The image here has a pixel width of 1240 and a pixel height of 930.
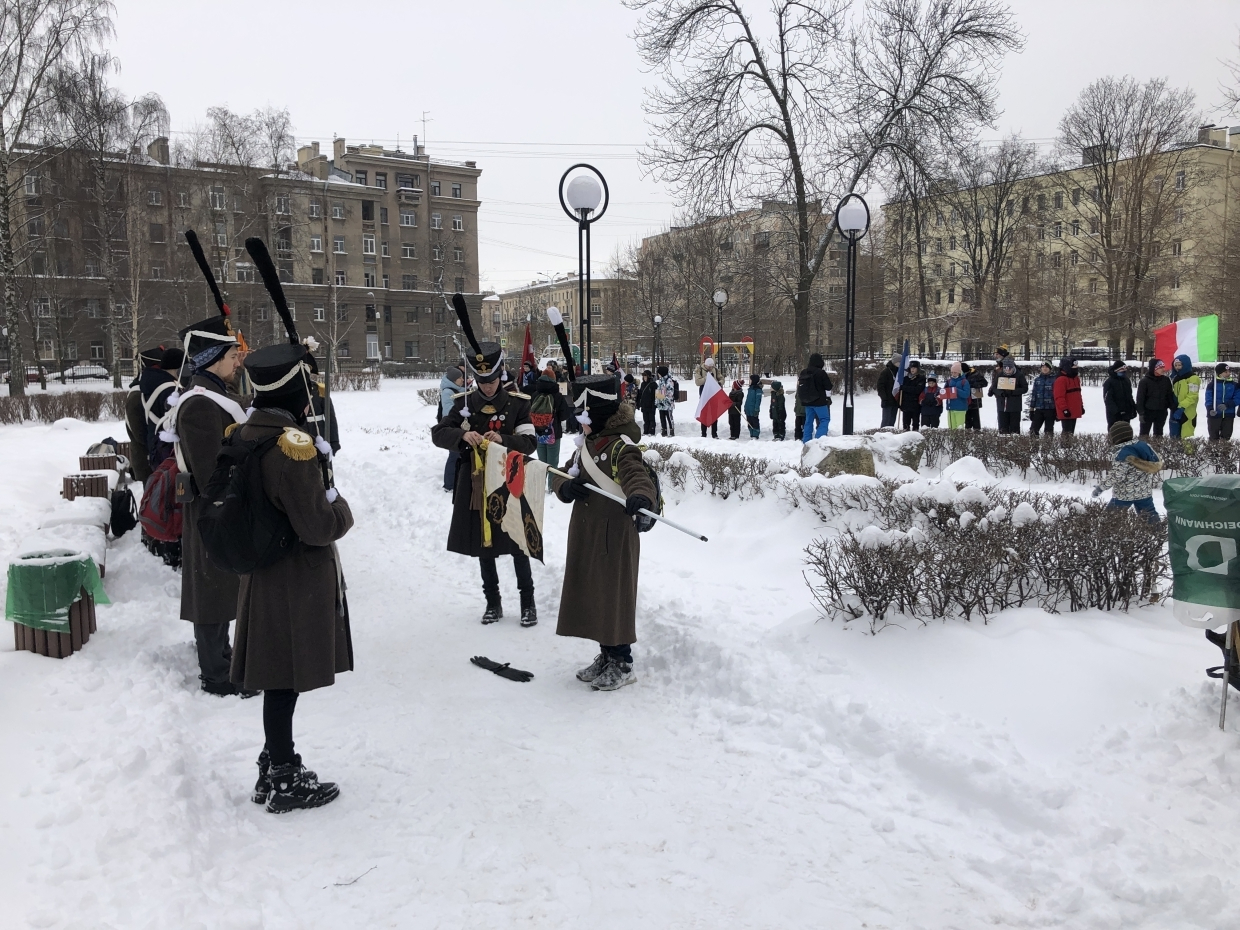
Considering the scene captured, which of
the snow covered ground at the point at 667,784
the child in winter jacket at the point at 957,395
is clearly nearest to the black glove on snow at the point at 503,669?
the snow covered ground at the point at 667,784

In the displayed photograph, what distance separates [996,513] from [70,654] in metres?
5.91

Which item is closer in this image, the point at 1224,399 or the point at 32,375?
the point at 1224,399

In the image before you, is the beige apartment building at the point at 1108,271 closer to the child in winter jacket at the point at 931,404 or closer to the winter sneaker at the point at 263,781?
the child in winter jacket at the point at 931,404

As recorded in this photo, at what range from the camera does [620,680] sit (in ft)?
15.6

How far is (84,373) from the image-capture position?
41.5m

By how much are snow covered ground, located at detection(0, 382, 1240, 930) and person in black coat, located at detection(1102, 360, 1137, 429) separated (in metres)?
9.09

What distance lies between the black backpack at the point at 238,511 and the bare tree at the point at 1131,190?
122 ft

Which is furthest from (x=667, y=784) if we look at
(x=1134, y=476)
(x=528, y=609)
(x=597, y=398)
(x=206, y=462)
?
(x=1134, y=476)

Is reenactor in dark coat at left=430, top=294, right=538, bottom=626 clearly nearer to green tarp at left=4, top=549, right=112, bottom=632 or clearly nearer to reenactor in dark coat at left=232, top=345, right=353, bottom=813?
reenactor in dark coat at left=232, top=345, right=353, bottom=813

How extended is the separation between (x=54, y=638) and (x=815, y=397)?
11937mm

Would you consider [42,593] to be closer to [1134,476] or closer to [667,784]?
[667,784]

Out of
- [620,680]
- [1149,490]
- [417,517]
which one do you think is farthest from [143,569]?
[1149,490]

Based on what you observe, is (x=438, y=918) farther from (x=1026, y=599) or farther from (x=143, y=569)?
(x=143, y=569)

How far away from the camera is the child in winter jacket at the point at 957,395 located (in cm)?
1580
